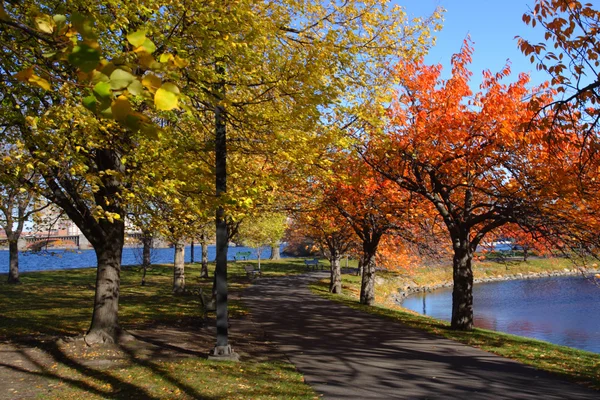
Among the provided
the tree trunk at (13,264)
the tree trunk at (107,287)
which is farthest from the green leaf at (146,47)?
the tree trunk at (13,264)

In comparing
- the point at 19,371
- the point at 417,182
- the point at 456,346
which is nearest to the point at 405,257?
the point at 417,182

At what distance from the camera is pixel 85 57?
1903 mm

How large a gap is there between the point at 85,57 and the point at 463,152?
11.5 m

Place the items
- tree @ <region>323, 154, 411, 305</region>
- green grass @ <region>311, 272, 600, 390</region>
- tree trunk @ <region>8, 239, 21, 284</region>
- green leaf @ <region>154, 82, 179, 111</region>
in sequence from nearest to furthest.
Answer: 1. green leaf @ <region>154, 82, 179, 111</region>
2. green grass @ <region>311, 272, 600, 390</region>
3. tree @ <region>323, 154, 411, 305</region>
4. tree trunk @ <region>8, 239, 21, 284</region>

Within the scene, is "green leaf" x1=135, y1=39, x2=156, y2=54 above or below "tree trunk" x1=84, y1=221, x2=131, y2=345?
above

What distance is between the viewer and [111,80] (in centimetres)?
191

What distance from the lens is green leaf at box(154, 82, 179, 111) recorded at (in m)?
1.80

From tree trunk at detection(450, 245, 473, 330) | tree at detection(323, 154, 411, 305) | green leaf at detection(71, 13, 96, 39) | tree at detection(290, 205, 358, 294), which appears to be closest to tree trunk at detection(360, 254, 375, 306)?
tree at detection(323, 154, 411, 305)

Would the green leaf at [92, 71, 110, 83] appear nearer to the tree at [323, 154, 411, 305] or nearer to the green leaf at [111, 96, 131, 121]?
the green leaf at [111, 96, 131, 121]

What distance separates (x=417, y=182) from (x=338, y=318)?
→ 200 inches

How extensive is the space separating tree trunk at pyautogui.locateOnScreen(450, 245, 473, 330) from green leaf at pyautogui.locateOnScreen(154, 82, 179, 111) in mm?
12273

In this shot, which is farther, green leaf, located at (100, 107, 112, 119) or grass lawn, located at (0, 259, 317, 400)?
grass lawn, located at (0, 259, 317, 400)

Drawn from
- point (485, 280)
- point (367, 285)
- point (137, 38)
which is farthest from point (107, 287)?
point (485, 280)

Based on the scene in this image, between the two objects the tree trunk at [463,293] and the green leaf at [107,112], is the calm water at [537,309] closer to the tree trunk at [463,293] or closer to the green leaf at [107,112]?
the tree trunk at [463,293]
